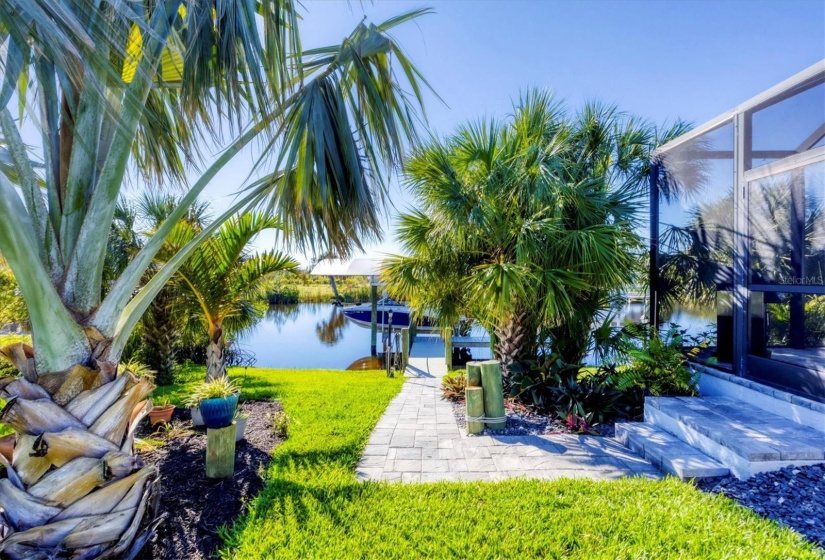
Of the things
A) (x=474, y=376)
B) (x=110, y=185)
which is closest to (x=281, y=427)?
(x=474, y=376)

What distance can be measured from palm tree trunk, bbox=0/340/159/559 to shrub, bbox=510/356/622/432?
4.52 metres

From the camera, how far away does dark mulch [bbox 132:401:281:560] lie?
2.62 m

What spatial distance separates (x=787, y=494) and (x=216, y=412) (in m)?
4.88

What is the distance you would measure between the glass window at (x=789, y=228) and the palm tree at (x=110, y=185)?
4.40 m

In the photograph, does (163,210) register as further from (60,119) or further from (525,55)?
(525,55)

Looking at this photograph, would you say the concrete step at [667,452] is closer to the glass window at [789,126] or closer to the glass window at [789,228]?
the glass window at [789,228]

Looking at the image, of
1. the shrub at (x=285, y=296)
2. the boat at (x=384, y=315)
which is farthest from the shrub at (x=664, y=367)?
the shrub at (x=285, y=296)

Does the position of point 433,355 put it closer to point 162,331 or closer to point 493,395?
point 493,395

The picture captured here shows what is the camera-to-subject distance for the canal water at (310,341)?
41.2 ft

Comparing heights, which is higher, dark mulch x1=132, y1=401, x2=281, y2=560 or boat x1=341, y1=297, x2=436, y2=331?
boat x1=341, y1=297, x2=436, y2=331

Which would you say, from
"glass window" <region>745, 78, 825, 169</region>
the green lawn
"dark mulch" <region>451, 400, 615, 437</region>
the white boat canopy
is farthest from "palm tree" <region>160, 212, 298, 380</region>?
"glass window" <region>745, 78, 825, 169</region>

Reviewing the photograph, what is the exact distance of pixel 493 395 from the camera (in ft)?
16.2

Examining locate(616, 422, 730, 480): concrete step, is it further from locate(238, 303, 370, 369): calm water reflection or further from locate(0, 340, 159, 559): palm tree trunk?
locate(238, 303, 370, 369): calm water reflection

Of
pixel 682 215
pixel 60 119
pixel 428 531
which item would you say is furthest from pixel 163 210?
pixel 682 215
